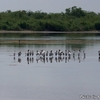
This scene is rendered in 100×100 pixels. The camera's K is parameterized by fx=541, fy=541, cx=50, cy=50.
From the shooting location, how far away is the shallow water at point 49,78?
27.3 metres

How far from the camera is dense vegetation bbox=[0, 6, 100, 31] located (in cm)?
9806

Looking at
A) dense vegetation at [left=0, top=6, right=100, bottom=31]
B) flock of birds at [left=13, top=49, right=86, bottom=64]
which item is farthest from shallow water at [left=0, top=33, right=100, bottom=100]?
dense vegetation at [left=0, top=6, right=100, bottom=31]

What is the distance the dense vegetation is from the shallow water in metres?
53.1

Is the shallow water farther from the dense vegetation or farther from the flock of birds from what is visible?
the dense vegetation

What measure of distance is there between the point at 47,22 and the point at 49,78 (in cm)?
6756

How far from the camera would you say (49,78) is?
3228 centimetres

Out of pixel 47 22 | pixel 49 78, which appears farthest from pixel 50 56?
pixel 47 22

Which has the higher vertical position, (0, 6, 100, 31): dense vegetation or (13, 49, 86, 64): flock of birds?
(0, 6, 100, 31): dense vegetation

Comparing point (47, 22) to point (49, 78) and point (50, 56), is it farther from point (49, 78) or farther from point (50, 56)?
point (49, 78)

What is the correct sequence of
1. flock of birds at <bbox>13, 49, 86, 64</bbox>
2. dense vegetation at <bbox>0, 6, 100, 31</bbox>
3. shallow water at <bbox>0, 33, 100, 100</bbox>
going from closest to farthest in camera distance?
shallow water at <bbox>0, 33, 100, 100</bbox> → flock of birds at <bbox>13, 49, 86, 64</bbox> → dense vegetation at <bbox>0, 6, 100, 31</bbox>

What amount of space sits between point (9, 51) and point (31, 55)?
20.2 feet

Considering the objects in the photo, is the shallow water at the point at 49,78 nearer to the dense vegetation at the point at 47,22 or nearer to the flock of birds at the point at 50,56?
the flock of birds at the point at 50,56

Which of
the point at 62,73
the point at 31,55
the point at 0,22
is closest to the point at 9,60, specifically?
the point at 31,55

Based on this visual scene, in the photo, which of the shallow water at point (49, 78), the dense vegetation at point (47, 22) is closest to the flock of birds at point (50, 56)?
the shallow water at point (49, 78)
